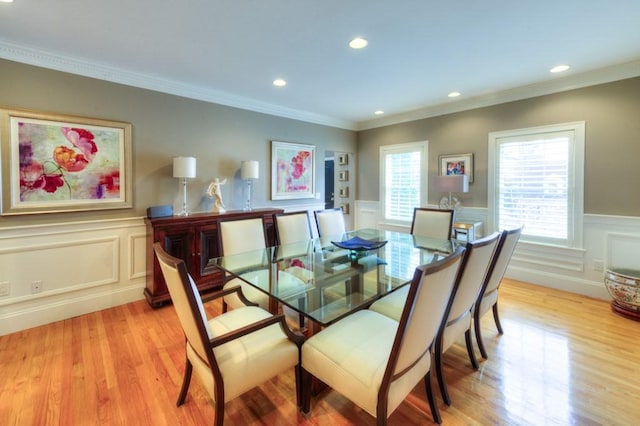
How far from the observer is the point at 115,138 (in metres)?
3.05

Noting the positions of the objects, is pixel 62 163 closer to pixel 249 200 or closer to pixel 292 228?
pixel 249 200

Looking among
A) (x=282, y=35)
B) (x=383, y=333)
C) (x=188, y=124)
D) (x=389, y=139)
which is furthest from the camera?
(x=389, y=139)

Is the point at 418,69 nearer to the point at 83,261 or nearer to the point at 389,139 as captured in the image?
the point at 389,139

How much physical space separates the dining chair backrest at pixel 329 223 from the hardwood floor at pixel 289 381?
175 cm

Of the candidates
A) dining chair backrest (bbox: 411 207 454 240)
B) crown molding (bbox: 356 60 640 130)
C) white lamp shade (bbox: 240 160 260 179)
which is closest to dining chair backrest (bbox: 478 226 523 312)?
dining chair backrest (bbox: 411 207 454 240)

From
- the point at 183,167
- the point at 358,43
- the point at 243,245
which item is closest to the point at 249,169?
the point at 183,167

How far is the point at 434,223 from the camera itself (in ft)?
11.2

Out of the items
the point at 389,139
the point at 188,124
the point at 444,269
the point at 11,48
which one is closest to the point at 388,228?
the point at 389,139

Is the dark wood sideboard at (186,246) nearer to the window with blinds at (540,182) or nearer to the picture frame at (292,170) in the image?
the picture frame at (292,170)

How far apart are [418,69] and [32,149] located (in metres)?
3.94

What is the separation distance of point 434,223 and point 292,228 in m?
1.72

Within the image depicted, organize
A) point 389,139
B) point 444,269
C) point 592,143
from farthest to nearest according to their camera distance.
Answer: point 389,139 < point 592,143 < point 444,269

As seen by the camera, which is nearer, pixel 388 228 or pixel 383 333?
pixel 383 333

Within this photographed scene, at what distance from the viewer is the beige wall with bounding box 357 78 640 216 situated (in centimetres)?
309
